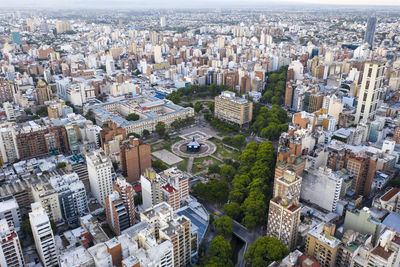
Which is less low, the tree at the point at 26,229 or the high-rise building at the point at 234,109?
the high-rise building at the point at 234,109

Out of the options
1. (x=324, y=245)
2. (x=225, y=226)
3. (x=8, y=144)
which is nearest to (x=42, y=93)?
(x=8, y=144)

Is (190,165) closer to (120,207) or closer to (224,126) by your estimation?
(224,126)

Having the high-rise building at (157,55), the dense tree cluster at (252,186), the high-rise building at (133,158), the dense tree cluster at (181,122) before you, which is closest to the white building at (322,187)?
the dense tree cluster at (252,186)

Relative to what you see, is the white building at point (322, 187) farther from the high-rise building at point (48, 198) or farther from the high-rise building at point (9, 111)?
the high-rise building at point (9, 111)

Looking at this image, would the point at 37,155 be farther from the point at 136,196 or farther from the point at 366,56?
the point at 366,56

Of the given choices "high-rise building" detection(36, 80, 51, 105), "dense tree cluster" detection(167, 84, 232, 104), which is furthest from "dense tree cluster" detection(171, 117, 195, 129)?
"high-rise building" detection(36, 80, 51, 105)

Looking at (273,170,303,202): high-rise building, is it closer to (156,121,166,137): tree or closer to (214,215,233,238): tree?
(214,215,233,238): tree

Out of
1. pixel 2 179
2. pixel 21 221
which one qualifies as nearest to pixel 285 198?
pixel 21 221
